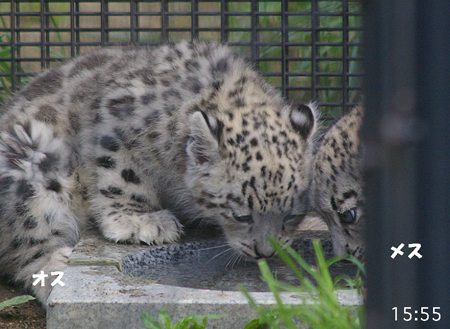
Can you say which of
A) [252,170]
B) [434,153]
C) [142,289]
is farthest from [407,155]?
[252,170]

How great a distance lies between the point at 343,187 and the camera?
3324mm

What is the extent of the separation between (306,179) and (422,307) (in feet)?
8.74

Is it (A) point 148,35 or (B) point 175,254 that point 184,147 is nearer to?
(B) point 175,254

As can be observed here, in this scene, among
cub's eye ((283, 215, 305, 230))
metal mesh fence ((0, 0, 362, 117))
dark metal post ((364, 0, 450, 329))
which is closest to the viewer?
dark metal post ((364, 0, 450, 329))

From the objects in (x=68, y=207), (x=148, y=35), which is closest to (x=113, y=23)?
(x=148, y=35)

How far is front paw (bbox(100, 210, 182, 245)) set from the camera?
3.71 metres

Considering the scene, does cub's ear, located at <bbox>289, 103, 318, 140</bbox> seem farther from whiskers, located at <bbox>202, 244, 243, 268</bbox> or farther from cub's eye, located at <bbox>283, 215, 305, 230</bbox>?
whiskers, located at <bbox>202, 244, 243, 268</bbox>

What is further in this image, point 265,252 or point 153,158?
point 153,158

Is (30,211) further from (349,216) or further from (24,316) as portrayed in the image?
(349,216)

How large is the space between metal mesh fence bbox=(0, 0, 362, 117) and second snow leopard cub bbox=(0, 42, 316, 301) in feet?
2.91

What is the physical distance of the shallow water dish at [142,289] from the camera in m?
Result: 2.54
